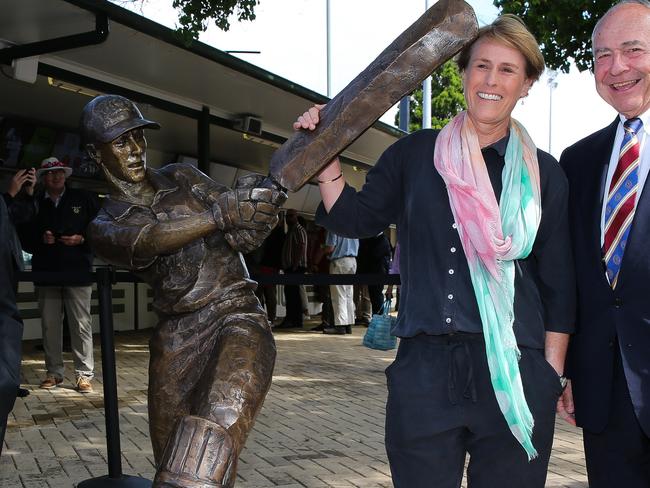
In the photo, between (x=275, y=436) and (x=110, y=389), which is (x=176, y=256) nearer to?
(x=110, y=389)

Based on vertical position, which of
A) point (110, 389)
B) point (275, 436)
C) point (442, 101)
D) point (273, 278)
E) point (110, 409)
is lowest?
point (275, 436)

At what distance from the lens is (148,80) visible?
1071 cm

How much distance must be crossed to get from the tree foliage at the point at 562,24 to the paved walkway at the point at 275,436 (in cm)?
415

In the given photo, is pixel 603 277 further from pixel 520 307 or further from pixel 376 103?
pixel 376 103

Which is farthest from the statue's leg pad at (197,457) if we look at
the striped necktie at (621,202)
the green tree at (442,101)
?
the green tree at (442,101)

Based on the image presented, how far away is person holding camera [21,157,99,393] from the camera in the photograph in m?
8.20

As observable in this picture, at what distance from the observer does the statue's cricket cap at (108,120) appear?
3117mm

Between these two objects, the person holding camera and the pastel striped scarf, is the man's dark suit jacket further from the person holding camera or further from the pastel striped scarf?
the person holding camera

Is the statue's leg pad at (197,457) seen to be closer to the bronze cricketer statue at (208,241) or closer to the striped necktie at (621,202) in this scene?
the bronze cricketer statue at (208,241)

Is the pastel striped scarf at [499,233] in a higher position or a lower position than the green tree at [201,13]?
lower

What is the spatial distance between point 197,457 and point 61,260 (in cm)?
600

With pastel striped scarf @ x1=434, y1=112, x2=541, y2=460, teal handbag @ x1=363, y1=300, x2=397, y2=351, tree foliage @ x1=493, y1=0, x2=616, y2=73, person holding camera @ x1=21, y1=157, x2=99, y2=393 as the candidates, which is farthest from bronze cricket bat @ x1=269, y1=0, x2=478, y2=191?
teal handbag @ x1=363, y1=300, x2=397, y2=351

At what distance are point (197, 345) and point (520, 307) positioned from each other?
4.16 ft

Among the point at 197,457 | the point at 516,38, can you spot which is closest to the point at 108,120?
the point at 197,457
